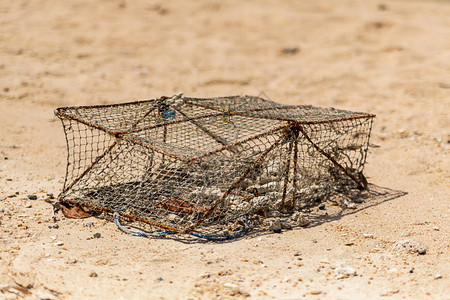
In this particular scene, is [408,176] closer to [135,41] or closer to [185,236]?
[185,236]

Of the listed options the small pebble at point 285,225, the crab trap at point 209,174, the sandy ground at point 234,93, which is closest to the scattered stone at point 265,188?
the crab trap at point 209,174

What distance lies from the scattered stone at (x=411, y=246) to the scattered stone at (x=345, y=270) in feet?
1.83

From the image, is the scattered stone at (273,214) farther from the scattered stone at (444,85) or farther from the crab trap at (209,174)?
the scattered stone at (444,85)

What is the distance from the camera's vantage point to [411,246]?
162 inches

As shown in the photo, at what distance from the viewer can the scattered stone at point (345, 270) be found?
3757mm

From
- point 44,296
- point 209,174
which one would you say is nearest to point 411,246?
point 209,174

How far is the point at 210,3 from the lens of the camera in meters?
12.0

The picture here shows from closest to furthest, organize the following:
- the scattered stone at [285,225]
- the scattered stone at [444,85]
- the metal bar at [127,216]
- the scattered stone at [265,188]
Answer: the metal bar at [127,216] < the scattered stone at [285,225] < the scattered stone at [265,188] < the scattered stone at [444,85]

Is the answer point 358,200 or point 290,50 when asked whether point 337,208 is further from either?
point 290,50

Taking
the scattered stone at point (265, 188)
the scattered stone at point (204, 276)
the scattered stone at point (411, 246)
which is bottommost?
the scattered stone at point (411, 246)

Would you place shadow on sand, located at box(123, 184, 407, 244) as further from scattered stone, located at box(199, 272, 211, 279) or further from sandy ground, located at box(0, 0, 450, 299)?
scattered stone, located at box(199, 272, 211, 279)

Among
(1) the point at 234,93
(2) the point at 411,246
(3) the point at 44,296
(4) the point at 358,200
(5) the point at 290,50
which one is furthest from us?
(5) the point at 290,50

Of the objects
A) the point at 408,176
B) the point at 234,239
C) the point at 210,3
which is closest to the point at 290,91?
the point at 408,176

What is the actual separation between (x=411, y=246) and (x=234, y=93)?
5137mm
